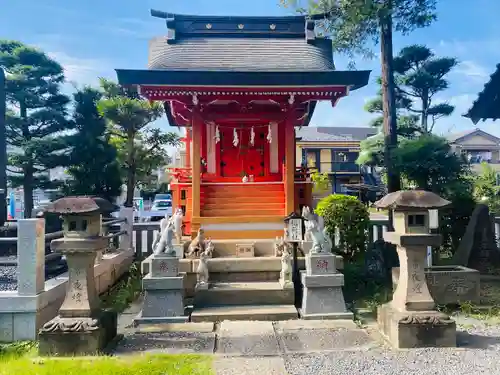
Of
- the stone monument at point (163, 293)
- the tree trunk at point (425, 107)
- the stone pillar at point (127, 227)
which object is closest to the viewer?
the stone monument at point (163, 293)

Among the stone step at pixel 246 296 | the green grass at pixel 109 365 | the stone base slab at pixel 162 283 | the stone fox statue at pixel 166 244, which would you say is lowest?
the green grass at pixel 109 365

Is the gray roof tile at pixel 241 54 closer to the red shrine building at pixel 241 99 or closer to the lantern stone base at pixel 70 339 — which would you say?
the red shrine building at pixel 241 99

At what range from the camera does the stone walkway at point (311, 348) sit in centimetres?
456

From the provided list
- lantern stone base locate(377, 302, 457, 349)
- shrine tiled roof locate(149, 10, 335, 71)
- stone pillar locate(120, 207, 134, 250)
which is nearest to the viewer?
lantern stone base locate(377, 302, 457, 349)

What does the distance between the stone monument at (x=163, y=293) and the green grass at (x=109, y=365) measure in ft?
4.89

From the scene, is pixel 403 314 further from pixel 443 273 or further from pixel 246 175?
pixel 246 175

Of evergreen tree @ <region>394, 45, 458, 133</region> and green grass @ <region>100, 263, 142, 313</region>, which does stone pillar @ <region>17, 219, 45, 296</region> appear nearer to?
green grass @ <region>100, 263, 142, 313</region>

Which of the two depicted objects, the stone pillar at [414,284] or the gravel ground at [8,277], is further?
the gravel ground at [8,277]

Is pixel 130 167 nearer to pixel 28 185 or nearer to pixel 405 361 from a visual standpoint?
pixel 28 185

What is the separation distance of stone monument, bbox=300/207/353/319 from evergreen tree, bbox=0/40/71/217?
13245mm

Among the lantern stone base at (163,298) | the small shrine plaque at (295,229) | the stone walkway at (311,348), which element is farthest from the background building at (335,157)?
the stone walkway at (311,348)

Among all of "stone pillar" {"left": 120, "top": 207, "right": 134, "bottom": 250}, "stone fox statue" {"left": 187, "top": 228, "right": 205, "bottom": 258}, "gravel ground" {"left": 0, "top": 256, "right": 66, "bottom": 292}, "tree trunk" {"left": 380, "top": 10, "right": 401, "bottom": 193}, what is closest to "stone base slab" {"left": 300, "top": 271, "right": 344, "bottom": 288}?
"stone fox statue" {"left": 187, "top": 228, "right": 205, "bottom": 258}

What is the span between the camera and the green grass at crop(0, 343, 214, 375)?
4.37 metres

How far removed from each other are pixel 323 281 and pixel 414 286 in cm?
164
